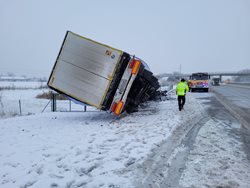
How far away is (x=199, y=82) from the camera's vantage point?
27.6 meters

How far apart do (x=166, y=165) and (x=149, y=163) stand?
360 mm

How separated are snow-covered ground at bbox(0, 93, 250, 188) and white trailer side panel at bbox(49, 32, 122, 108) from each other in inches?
63.5

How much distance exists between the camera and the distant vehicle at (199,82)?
27.4m

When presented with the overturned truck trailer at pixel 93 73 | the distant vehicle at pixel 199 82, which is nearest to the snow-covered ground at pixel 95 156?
the overturned truck trailer at pixel 93 73

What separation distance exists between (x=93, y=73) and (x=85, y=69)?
376 mm

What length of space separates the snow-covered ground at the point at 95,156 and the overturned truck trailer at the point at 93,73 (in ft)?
4.86

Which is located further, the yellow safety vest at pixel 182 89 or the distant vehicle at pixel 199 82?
the distant vehicle at pixel 199 82

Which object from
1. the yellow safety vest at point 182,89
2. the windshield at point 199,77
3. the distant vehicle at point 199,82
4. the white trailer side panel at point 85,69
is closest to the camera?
the white trailer side panel at point 85,69

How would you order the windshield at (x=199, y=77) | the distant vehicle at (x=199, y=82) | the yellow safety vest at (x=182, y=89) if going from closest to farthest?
1. the yellow safety vest at (x=182, y=89)
2. the distant vehicle at (x=199, y=82)
3. the windshield at (x=199, y=77)

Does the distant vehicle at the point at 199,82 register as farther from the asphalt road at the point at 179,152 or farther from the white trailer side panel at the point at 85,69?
the white trailer side panel at the point at 85,69

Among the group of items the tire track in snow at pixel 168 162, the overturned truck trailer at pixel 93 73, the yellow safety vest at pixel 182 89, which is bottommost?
the tire track in snow at pixel 168 162

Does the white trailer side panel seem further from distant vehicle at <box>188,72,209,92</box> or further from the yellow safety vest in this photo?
distant vehicle at <box>188,72,209,92</box>

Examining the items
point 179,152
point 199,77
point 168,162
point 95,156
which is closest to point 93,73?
point 95,156

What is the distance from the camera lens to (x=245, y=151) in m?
5.53
